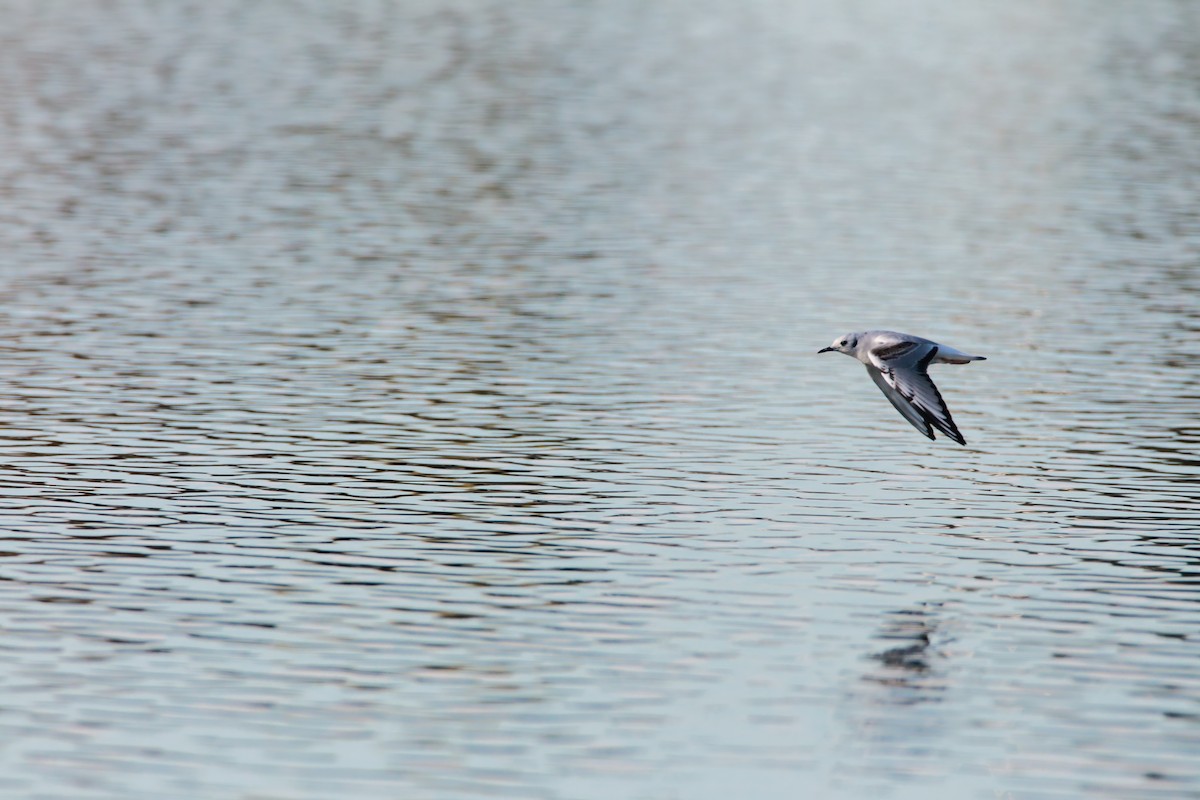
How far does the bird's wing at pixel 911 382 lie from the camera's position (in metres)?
21.3

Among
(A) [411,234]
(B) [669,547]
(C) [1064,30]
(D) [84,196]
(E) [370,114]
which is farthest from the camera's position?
(C) [1064,30]

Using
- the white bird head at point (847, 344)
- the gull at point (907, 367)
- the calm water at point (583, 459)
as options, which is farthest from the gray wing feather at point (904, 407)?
the calm water at point (583, 459)

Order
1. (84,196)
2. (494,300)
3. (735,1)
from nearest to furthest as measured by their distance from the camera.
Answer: (494,300) < (84,196) < (735,1)

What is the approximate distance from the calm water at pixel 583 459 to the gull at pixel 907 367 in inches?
52.2

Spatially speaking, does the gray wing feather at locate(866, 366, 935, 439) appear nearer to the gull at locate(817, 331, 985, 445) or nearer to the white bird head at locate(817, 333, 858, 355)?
the gull at locate(817, 331, 985, 445)

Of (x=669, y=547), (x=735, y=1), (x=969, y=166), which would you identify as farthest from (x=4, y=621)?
(x=735, y=1)

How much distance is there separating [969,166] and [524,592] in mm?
34495

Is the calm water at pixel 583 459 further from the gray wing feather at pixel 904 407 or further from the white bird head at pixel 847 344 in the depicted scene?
the white bird head at pixel 847 344

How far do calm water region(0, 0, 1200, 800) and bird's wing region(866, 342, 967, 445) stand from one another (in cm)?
128

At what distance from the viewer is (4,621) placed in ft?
60.1

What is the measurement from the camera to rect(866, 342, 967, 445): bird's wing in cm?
2130

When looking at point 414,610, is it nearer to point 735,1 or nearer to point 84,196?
point 84,196

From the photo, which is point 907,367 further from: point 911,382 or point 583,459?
point 583,459

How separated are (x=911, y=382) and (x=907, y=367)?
0.22 meters
